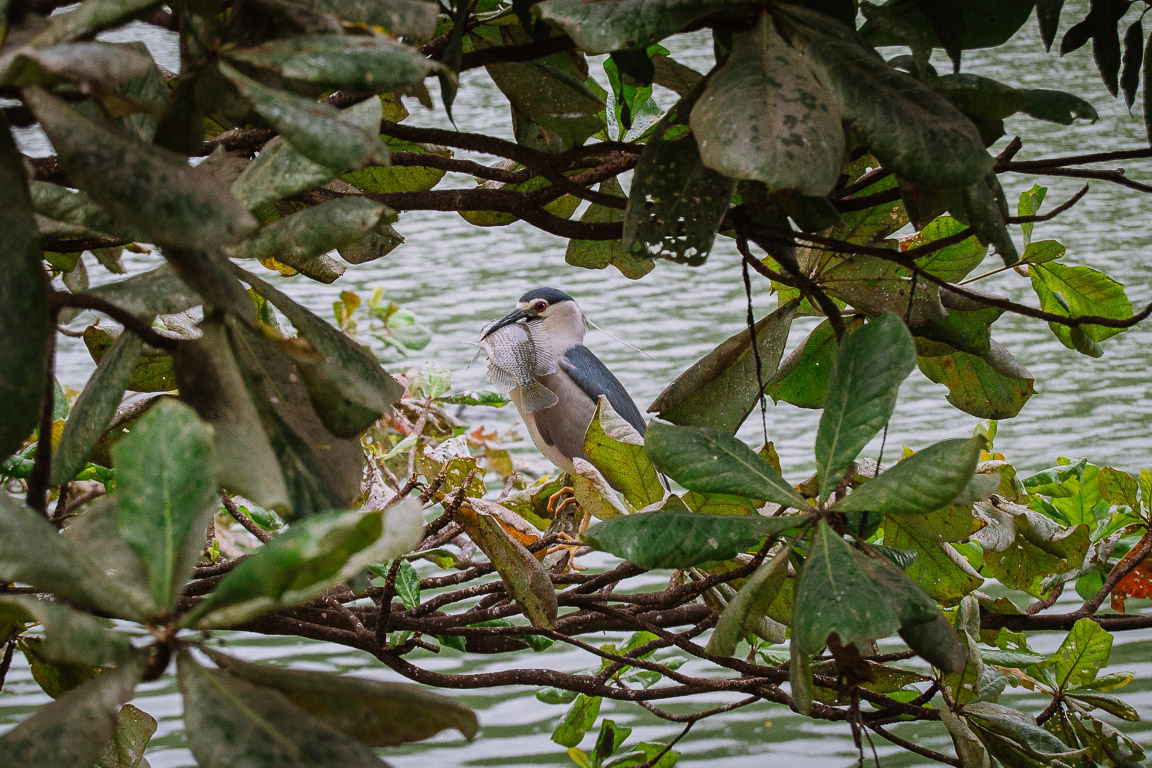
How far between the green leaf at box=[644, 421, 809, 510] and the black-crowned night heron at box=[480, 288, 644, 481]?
2.58ft

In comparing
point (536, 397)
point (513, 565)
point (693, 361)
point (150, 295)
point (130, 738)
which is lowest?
point (693, 361)

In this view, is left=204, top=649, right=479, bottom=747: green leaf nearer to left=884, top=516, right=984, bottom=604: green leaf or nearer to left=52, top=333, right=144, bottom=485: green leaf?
left=52, top=333, right=144, bottom=485: green leaf

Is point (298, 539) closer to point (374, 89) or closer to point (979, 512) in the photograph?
point (374, 89)

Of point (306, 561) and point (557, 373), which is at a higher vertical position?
point (306, 561)

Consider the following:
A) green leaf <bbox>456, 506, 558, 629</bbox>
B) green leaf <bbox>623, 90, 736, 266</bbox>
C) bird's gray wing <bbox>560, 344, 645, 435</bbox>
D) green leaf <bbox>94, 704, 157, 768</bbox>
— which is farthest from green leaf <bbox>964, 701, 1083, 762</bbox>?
bird's gray wing <bbox>560, 344, 645, 435</bbox>

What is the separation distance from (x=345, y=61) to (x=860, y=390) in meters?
0.28

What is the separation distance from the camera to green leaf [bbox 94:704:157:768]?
2.82 ft

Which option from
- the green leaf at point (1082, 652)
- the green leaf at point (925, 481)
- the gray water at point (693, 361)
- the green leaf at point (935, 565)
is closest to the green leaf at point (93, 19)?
the green leaf at point (925, 481)

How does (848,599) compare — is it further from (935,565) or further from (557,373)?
(557,373)

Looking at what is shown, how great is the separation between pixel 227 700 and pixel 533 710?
1.35 meters

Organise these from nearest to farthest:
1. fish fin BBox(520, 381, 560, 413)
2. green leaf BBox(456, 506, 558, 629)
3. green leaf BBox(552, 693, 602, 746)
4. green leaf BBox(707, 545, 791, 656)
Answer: green leaf BBox(707, 545, 791, 656), green leaf BBox(456, 506, 558, 629), green leaf BBox(552, 693, 602, 746), fish fin BBox(520, 381, 560, 413)

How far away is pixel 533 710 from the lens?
1595 mm

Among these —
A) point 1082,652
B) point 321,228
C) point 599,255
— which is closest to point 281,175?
point 321,228

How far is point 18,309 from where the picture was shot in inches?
12.6
